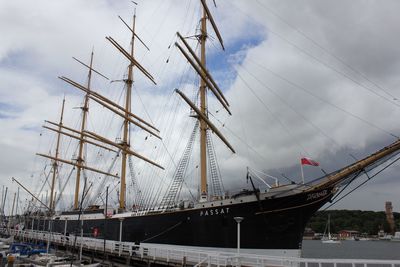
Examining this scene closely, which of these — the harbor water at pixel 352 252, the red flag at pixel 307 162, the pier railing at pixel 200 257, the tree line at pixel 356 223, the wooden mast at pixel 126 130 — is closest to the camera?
the pier railing at pixel 200 257

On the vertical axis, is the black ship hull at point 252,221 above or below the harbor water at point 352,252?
above

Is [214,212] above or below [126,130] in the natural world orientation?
below

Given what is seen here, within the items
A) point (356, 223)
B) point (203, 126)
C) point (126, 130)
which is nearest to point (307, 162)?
point (203, 126)

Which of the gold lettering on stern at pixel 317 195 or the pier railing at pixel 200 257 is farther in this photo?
the gold lettering on stern at pixel 317 195

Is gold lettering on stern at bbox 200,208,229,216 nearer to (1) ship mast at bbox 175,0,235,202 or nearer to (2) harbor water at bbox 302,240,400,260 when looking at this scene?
(1) ship mast at bbox 175,0,235,202

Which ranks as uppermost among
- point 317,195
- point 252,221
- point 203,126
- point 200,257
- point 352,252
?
point 203,126

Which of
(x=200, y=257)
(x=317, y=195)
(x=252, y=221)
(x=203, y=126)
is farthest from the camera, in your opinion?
(x=203, y=126)

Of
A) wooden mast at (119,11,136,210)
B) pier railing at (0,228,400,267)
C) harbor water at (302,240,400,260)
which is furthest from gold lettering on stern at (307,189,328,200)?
harbor water at (302,240,400,260)

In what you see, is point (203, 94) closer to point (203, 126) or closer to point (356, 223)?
point (203, 126)

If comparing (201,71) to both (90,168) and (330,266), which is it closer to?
(330,266)

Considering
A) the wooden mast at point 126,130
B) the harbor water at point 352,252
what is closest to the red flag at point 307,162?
the wooden mast at point 126,130

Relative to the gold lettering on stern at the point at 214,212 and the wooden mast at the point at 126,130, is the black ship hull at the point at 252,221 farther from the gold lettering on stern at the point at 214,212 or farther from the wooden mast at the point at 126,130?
the wooden mast at the point at 126,130

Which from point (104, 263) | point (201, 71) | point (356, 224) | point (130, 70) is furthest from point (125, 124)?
point (356, 224)

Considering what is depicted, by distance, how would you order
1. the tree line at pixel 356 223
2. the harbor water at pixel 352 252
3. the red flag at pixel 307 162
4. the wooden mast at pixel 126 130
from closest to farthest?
the red flag at pixel 307 162 < the wooden mast at pixel 126 130 < the harbor water at pixel 352 252 < the tree line at pixel 356 223
